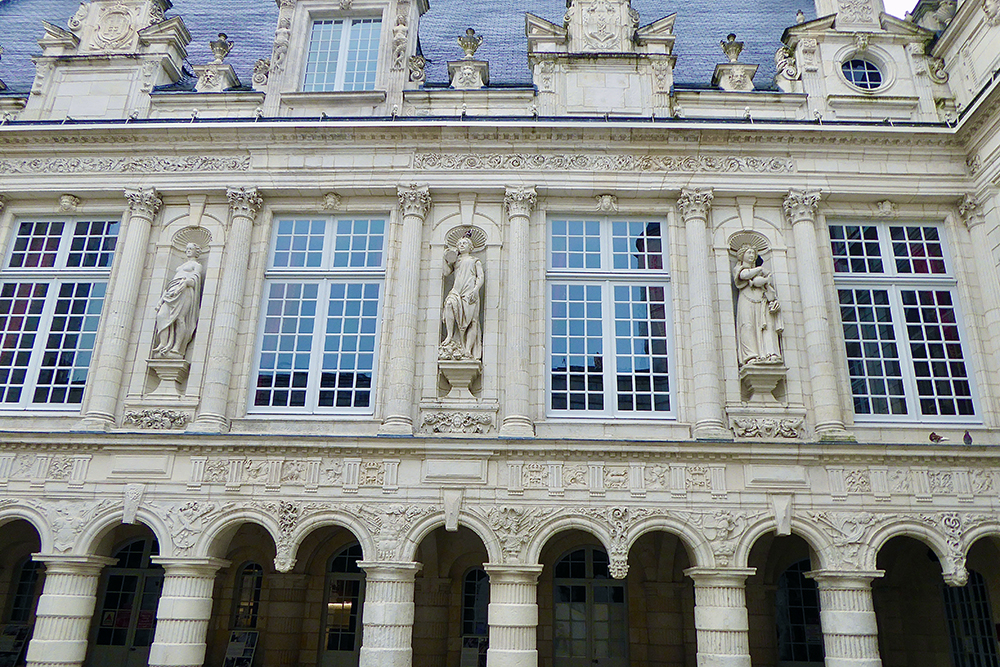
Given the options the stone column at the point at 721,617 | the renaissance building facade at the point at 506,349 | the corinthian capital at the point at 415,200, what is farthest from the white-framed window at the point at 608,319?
the stone column at the point at 721,617

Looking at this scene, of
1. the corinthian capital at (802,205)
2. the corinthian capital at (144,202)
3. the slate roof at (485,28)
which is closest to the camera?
the corinthian capital at (802,205)

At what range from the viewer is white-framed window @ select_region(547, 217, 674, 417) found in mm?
12352

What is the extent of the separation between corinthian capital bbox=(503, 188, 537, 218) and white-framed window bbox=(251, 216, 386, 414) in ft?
8.16

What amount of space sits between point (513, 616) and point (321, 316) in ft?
20.3

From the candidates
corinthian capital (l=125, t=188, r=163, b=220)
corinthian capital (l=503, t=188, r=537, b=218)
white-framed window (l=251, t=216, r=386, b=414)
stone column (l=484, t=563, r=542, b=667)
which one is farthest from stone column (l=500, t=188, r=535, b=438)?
corinthian capital (l=125, t=188, r=163, b=220)

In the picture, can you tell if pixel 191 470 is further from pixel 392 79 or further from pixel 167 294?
pixel 392 79

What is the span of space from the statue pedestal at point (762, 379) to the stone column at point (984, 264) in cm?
372

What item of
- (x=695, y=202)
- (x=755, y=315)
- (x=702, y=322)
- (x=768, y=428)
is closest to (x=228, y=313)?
(x=702, y=322)

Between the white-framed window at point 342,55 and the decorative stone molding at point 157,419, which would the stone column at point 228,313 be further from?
the white-framed window at point 342,55

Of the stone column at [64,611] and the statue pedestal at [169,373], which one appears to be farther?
the statue pedestal at [169,373]

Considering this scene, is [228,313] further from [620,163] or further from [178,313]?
[620,163]

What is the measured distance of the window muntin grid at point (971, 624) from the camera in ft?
39.3

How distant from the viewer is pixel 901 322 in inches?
503

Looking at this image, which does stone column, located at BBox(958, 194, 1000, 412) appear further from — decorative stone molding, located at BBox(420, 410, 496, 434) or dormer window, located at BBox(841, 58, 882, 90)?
A: decorative stone molding, located at BBox(420, 410, 496, 434)
